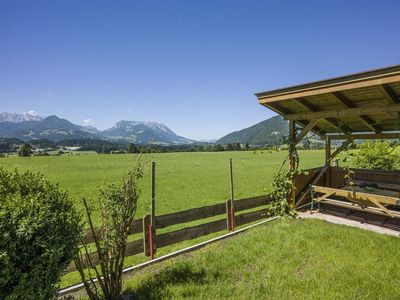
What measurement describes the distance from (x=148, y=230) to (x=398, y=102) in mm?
7025

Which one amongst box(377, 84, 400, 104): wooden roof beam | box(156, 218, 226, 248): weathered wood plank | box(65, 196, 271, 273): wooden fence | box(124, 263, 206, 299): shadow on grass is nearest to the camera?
box(124, 263, 206, 299): shadow on grass

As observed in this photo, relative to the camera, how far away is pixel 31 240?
→ 104 inches

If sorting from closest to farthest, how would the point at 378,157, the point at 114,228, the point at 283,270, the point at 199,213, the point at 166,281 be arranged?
the point at 114,228
the point at 166,281
the point at 283,270
the point at 199,213
the point at 378,157

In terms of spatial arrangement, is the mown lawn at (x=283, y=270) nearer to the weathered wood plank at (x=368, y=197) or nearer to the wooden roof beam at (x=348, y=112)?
the weathered wood plank at (x=368, y=197)

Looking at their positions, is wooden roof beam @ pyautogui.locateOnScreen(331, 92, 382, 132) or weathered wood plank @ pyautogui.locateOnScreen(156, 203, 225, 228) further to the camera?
wooden roof beam @ pyautogui.locateOnScreen(331, 92, 382, 132)

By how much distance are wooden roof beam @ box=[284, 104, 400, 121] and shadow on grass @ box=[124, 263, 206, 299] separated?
5.88 metres

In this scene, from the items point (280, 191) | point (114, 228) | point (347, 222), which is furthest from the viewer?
point (280, 191)

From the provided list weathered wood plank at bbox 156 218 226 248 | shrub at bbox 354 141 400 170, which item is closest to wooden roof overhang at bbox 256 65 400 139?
weathered wood plank at bbox 156 218 226 248

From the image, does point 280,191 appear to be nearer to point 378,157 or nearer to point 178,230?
point 178,230

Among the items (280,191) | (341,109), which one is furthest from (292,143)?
(341,109)

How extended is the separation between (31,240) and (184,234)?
12.8 ft

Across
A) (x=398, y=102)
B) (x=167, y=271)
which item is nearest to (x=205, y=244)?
(x=167, y=271)

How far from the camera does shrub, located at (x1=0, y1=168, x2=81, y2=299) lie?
2.46m

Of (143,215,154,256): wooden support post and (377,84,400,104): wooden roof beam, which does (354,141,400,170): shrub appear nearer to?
(377,84,400,104): wooden roof beam
